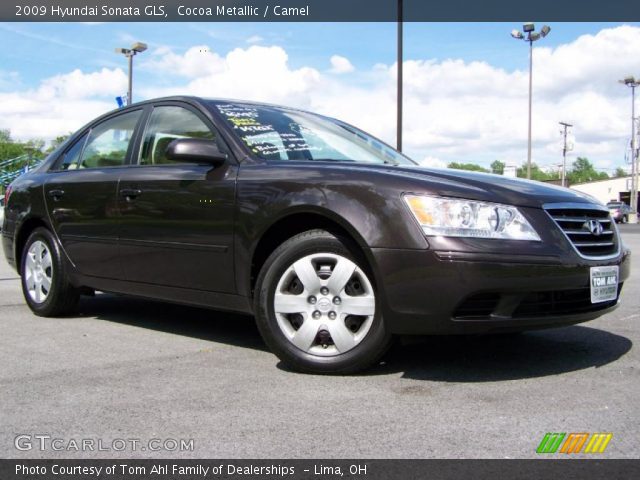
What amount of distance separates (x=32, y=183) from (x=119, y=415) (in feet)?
10.8

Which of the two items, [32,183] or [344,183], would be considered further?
[32,183]

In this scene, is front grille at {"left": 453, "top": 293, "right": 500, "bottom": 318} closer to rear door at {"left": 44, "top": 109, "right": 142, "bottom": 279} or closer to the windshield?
the windshield

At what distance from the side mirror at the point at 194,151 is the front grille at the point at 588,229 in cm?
186

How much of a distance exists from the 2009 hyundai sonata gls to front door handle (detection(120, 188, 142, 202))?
0.04 feet

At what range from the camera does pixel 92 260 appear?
4945 millimetres

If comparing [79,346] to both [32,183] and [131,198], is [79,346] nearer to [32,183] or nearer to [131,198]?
[131,198]

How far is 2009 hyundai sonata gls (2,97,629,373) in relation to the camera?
3307 millimetres

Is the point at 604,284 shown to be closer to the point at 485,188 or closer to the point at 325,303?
the point at 485,188

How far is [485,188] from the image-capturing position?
11.3 feet

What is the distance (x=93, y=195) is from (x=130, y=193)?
0.48 m

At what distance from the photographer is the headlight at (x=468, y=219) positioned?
3.30 m

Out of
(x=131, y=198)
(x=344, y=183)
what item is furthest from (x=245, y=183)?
(x=131, y=198)

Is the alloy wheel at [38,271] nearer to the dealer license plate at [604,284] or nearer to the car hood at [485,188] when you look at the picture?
the car hood at [485,188]

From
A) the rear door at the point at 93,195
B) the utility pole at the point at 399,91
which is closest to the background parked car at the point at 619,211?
the utility pole at the point at 399,91
